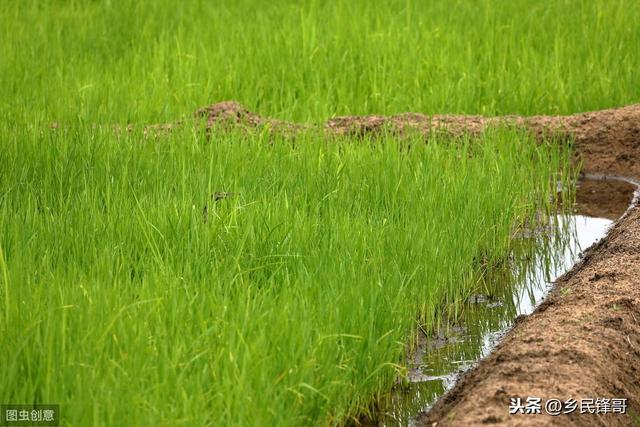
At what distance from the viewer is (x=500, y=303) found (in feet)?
12.7

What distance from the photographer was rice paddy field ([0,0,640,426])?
2.55 meters

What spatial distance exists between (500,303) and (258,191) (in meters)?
1.04

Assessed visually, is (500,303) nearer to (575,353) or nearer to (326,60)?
(575,353)

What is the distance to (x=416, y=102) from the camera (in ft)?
19.9

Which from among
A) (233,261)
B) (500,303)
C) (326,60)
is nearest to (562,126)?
(326,60)

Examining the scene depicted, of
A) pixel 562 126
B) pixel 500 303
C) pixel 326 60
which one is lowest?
pixel 500 303

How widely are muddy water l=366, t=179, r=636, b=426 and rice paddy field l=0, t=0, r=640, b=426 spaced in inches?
Answer: 3.2

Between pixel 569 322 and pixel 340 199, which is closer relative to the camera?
pixel 569 322

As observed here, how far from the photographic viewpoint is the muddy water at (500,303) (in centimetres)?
308

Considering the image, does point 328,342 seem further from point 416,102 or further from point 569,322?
point 416,102

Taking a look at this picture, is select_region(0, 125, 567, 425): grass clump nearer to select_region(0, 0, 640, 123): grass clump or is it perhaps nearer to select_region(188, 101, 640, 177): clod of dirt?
select_region(188, 101, 640, 177): clod of dirt

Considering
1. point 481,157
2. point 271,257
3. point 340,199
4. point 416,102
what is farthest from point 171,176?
point 416,102

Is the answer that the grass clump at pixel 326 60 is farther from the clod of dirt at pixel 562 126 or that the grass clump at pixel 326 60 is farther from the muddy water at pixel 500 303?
the muddy water at pixel 500 303

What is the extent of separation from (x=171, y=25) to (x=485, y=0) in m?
2.29
